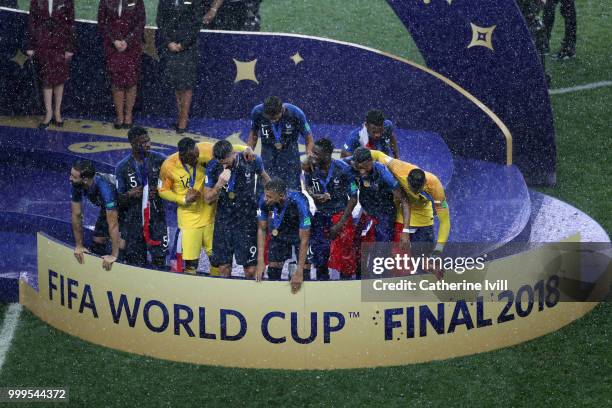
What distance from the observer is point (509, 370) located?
9992 mm

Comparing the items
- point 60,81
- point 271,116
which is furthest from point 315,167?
point 60,81

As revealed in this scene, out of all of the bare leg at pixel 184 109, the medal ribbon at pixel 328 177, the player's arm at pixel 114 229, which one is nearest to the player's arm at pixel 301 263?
the medal ribbon at pixel 328 177

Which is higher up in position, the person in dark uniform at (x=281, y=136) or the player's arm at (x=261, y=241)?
the person in dark uniform at (x=281, y=136)

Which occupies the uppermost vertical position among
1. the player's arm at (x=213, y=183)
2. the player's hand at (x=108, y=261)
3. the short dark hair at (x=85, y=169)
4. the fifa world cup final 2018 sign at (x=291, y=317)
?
the short dark hair at (x=85, y=169)

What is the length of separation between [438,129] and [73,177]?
4880 mm

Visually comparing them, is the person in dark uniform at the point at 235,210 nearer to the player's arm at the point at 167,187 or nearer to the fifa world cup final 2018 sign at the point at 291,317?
the player's arm at the point at 167,187

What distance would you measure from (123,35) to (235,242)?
12.9 ft

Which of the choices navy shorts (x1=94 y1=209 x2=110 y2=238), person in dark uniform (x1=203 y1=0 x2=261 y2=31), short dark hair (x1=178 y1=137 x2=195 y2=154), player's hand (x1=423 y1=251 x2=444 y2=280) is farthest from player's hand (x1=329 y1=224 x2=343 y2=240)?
person in dark uniform (x1=203 y1=0 x2=261 y2=31)

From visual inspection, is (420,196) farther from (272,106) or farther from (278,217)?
(272,106)

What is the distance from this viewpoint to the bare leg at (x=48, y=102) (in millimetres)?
13883

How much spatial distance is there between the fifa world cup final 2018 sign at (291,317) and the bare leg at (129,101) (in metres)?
3.76

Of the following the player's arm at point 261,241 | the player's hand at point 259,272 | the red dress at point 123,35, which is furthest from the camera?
the red dress at point 123,35

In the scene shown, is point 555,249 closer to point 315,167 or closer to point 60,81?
point 315,167

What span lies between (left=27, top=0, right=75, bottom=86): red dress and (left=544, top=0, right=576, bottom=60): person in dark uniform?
664 cm
